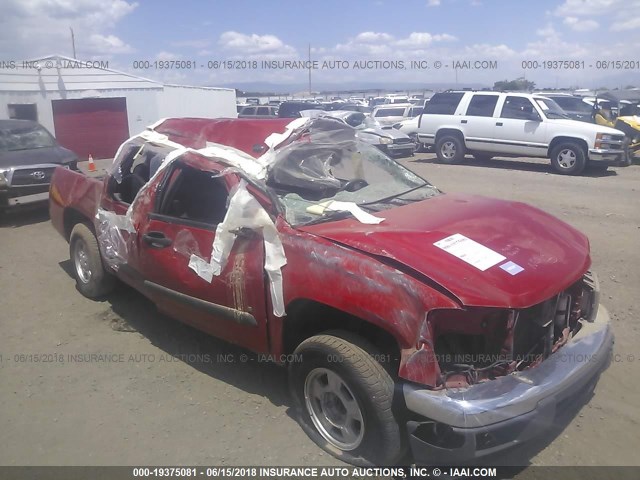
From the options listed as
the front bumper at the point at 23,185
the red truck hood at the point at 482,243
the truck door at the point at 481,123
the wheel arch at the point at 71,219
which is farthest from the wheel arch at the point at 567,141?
the wheel arch at the point at 71,219

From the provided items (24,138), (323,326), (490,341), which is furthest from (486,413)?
(24,138)

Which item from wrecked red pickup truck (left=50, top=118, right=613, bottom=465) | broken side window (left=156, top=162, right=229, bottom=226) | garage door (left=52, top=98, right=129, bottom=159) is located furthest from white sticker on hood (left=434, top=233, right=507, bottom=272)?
garage door (left=52, top=98, right=129, bottom=159)

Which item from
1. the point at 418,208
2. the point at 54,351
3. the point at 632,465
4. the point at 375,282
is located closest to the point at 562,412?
the point at 632,465

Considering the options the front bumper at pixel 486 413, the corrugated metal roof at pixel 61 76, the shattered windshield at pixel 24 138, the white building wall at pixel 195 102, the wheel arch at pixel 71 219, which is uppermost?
the corrugated metal roof at pixel 61 76

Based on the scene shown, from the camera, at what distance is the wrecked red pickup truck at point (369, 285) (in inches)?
106

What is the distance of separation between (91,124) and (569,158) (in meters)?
17.2

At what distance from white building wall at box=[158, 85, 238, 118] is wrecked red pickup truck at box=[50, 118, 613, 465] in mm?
20802

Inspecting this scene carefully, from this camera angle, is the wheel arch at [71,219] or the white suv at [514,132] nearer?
the wheel arch at [71,219]

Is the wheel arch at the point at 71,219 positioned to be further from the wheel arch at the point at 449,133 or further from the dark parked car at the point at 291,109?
the dark parked car at the point at 291,109

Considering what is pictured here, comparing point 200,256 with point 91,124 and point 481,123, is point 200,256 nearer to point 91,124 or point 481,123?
point 481,123

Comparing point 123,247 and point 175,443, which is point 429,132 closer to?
point 123,247

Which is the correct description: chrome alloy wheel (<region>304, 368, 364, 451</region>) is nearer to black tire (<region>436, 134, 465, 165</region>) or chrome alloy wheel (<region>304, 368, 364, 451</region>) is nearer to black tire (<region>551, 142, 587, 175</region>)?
black tire (<region>551, 142, 587, 175</region>)

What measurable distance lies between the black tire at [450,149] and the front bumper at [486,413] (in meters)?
12.6

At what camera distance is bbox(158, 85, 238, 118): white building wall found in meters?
24.2
